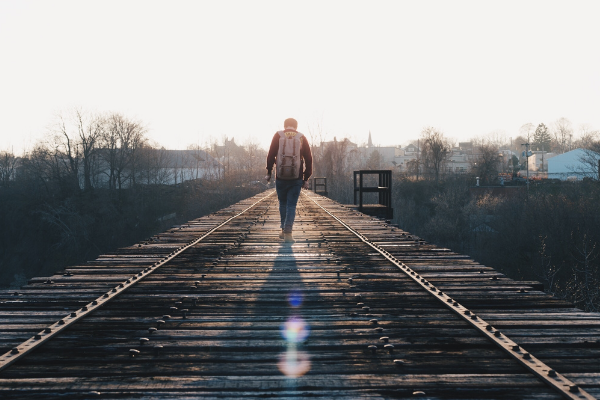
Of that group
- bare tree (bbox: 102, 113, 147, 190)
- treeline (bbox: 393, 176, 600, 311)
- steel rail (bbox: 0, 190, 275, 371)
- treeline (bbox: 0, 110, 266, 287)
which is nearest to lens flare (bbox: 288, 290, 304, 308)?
steel rail (bbox: 0, 190, 275, 371)

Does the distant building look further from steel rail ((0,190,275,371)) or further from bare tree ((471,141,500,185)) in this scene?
steel rail ((0,190,275,371))

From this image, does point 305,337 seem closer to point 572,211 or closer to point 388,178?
point 388,178

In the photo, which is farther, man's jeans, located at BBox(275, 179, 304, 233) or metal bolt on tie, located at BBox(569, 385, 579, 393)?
man's jeans, located at BBox(275, 179, 304, 233)

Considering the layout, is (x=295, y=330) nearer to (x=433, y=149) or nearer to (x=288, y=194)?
(x=288, y=194)

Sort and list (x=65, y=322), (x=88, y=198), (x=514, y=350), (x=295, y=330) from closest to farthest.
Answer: (x=514, y=350)
(x=295, y=330)
(x=65, y=322)
(x=88, y=198)

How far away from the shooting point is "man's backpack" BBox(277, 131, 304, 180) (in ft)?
25.7

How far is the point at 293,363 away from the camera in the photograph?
2926 millimetres

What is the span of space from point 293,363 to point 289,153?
5.16 meters

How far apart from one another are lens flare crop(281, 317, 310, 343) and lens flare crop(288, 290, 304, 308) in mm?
461

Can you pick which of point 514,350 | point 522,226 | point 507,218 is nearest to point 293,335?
point 514,350

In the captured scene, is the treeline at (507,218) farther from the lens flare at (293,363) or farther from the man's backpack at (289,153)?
the lens flare at (293,363)

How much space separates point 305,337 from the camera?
338 centimetres

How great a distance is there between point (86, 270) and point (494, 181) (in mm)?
64534

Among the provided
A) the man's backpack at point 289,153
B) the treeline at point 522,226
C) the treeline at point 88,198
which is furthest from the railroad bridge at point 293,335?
the treeline at point 88,198
